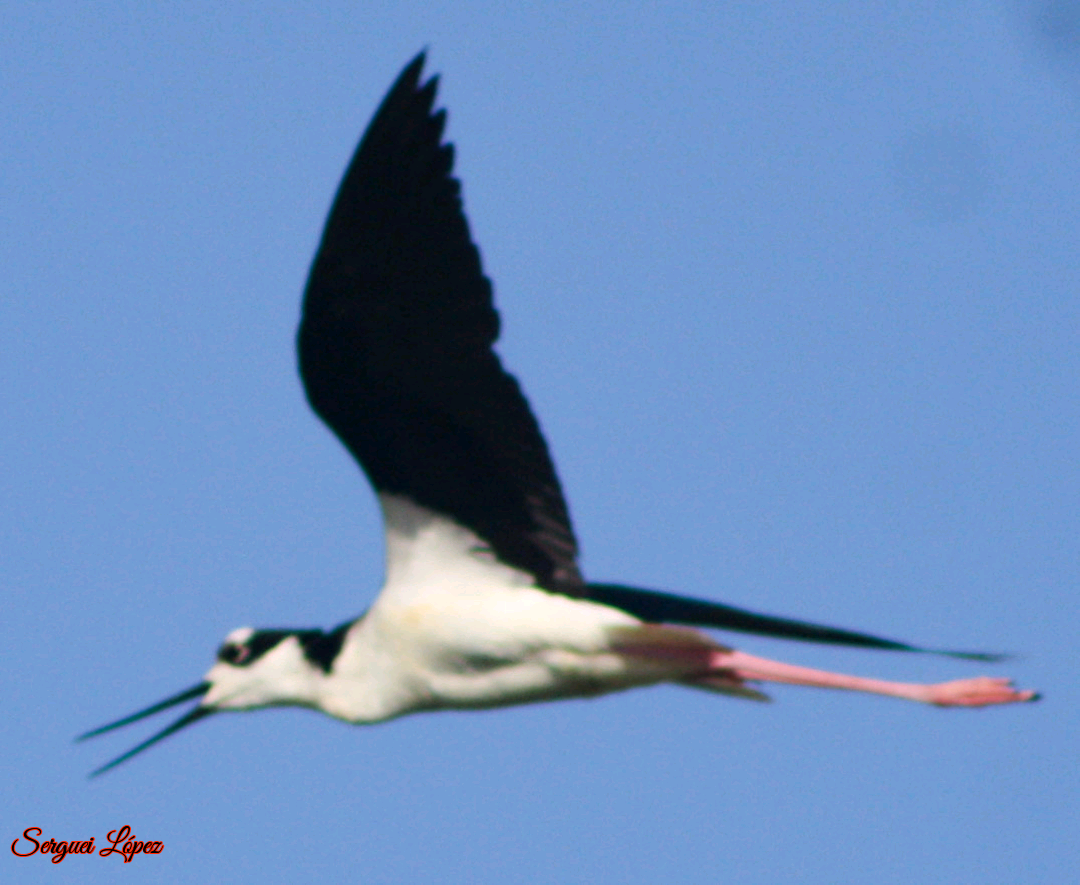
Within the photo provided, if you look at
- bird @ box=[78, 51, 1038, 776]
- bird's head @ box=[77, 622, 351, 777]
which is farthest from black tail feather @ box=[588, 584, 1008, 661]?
bird's head @ box=[77, 622, 351, 777]

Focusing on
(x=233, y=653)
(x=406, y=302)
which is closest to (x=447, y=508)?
(x=406, y=302)

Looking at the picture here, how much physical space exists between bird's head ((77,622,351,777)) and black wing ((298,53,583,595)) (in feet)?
3.26

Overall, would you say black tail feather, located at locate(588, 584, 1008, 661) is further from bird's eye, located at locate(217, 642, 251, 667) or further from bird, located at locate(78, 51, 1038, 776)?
bird's eye, located at locate(217, 642, 251, 667)

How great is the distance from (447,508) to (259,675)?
3.60 feet

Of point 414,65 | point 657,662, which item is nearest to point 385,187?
point 414,65

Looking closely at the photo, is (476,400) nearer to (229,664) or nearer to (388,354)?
(388,354)

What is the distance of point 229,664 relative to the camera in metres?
6.07

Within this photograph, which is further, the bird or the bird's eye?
the bird's eye

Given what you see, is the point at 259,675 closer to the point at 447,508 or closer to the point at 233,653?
the point at 233,653

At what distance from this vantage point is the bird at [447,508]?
5.06m

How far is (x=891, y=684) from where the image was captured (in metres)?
5.29

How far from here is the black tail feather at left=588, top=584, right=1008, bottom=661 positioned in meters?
4.81

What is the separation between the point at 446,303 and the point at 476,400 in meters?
0.34

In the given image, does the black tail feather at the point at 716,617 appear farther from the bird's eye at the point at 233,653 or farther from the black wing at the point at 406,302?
the bird's eye at the point at 233,653
